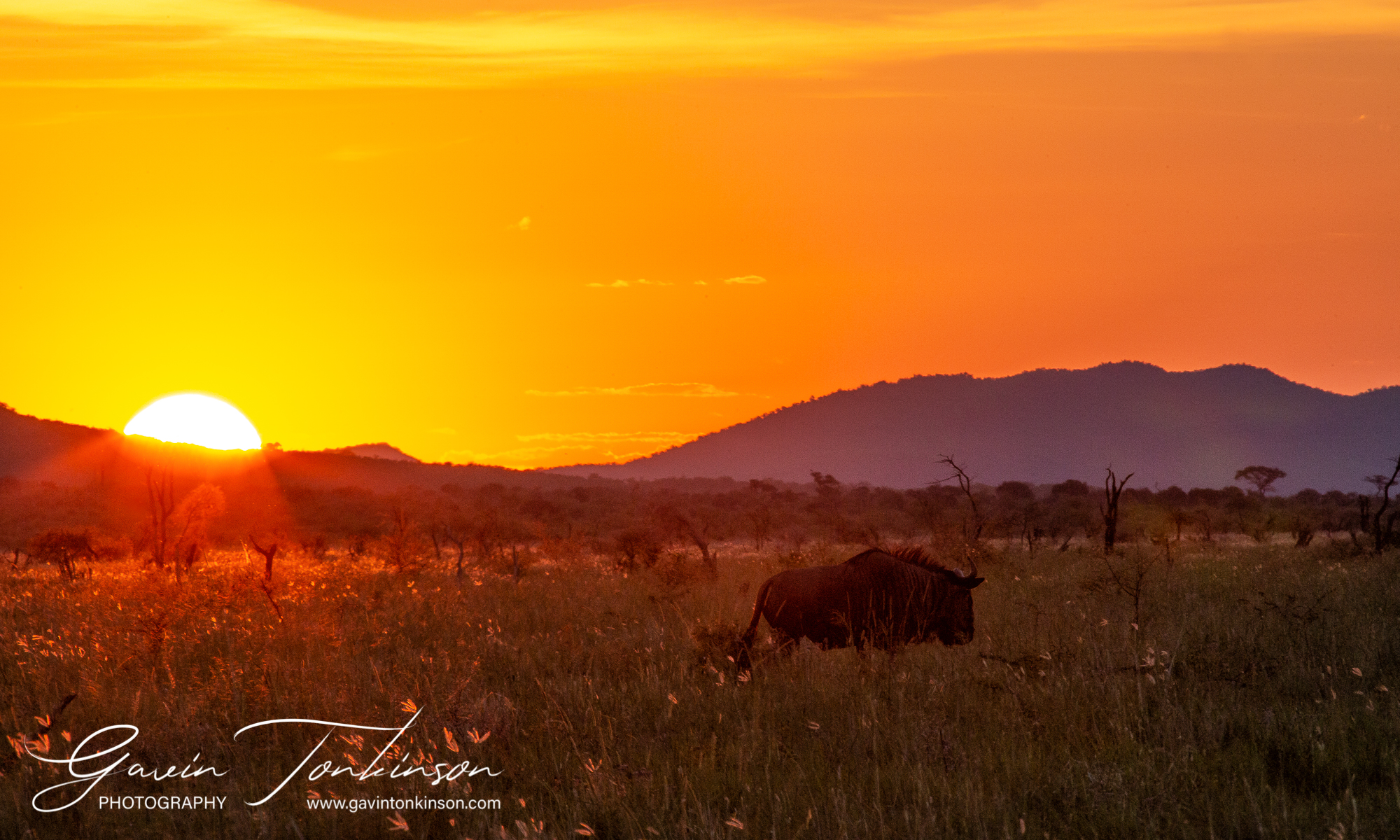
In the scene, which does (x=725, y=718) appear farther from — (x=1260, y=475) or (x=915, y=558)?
(x=1260, y=475)

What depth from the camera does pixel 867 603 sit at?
8.88m

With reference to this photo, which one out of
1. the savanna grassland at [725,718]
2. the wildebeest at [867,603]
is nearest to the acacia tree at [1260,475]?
the savanna grassland at [725,718]

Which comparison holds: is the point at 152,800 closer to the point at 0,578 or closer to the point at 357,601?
the point at 357,601

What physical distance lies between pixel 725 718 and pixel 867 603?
2799 mm

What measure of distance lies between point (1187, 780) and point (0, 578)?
19894 mm

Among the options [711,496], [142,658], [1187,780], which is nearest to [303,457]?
Answer: [711,496]

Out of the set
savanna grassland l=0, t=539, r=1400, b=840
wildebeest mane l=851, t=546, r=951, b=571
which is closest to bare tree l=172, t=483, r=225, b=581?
savanna grassland l=0, t=539, r=1400, b=840

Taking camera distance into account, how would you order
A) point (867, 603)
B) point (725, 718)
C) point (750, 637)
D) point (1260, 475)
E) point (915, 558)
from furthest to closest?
point (1260, 475)
point (915, 558)
point (867, 603)
point (750, 637)
point (725, 718)

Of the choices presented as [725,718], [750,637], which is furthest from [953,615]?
[725,718]

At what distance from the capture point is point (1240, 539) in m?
34.8

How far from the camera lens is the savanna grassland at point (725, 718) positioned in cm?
472

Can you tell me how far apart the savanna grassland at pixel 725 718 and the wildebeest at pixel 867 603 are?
324 millimetres

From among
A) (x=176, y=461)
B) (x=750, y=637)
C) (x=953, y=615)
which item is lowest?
(x=750, y=637)

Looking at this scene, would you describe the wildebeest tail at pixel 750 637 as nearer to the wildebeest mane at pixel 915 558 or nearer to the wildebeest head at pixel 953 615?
the wildebeest mane at pixel 915 558
